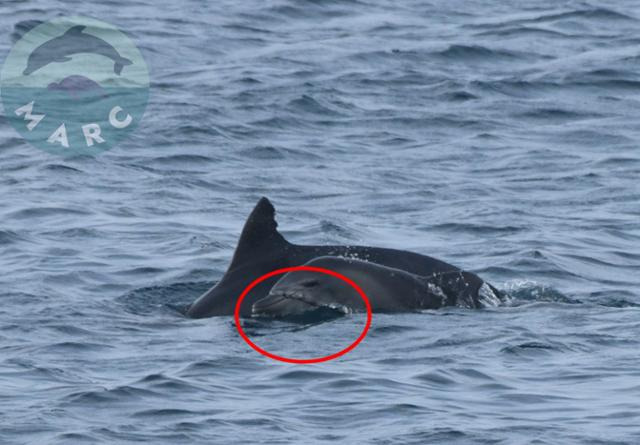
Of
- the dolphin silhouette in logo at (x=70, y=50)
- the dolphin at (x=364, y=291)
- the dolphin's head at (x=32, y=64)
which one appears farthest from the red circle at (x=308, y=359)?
the dolphin silhouette in logo at (x=70, y=50)

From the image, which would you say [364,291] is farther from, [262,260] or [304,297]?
[262,260]

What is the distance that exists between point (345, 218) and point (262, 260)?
626 cm

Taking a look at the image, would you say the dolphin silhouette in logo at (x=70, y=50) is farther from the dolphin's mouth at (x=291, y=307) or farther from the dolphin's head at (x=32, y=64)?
the dolphin's mouth at (x=291, y=307)

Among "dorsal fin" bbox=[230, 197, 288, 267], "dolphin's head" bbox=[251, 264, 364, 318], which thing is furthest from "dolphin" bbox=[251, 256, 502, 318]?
"dorsal fin" bbox=[230, 197, 288, 267]

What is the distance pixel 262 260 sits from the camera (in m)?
17.7

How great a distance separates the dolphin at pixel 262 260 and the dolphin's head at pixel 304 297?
37 centimetres

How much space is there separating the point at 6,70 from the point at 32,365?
1988 cm

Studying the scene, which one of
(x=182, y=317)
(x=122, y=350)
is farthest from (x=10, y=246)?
(x=122, y=350)

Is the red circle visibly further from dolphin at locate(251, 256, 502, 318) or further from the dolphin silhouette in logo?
the dolphin silhouette in logo

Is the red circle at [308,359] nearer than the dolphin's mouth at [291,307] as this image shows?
Yes

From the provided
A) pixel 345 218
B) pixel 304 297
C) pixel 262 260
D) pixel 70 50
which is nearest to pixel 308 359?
pixel 304 297

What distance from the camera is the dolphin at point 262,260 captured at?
17.5 m

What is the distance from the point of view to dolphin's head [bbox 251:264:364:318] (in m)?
17.0

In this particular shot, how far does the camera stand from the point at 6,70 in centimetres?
3453
